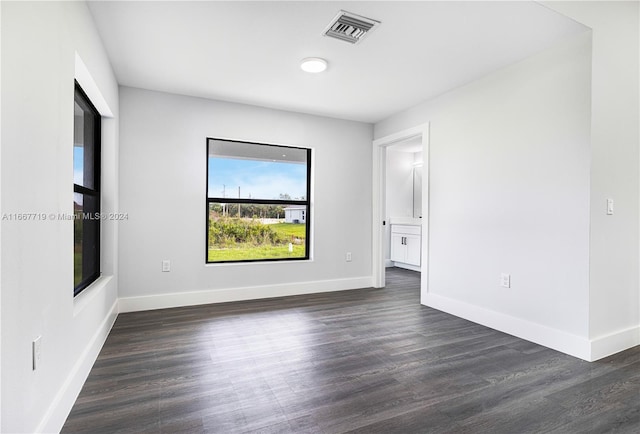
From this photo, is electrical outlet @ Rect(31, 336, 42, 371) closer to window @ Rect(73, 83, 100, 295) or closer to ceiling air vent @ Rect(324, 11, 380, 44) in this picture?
window @ Rect(73, 83, 100, 295)

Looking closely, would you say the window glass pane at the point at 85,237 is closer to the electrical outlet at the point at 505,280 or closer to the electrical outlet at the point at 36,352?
the electrical outlet at the point at 36,352

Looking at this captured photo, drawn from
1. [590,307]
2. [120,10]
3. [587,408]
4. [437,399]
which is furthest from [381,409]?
[120,10]

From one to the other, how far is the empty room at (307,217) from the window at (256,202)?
0.03 meters

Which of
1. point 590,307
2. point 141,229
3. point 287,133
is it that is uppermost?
point 287,133

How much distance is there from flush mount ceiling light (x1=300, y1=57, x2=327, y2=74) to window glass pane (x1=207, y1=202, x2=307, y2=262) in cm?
186

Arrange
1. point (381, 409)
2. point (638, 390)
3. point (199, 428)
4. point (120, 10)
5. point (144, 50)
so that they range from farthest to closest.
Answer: point (144, 50), point (120, 10), point (638, 390), point (381, 409), point (199, 428)

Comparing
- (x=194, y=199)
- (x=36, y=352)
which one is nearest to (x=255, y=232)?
(x=194, y=199)

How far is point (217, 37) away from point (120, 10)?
1.99ft

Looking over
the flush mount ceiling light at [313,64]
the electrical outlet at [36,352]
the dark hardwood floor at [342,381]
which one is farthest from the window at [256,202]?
the electrical outlet at [36,352]

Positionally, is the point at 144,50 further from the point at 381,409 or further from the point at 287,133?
the point at 381,409

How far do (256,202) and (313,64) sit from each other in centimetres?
191

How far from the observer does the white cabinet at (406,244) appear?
238 inches

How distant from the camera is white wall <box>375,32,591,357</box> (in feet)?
8.25

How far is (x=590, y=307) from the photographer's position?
8.03ft
